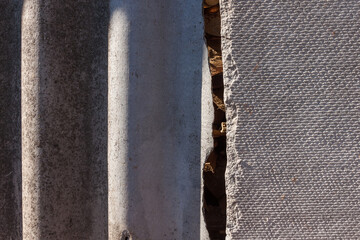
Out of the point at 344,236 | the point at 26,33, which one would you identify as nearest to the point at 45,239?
the point at 26,33

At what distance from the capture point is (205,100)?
3.54 ft

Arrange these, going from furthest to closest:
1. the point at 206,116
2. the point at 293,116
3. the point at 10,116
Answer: the point at 10,116, the point at 206,116, the point at 293,116

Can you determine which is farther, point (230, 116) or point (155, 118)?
point (155, 118)

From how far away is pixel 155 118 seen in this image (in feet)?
3.55

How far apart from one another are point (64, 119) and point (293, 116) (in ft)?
2.32

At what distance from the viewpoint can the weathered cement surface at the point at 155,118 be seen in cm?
104

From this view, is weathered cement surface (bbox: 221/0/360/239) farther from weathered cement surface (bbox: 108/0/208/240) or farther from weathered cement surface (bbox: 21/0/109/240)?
weathered cement surface (bbox: 21/0/109/240)

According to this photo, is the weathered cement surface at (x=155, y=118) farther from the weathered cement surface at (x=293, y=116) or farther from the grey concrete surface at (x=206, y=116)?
the weathered cement surface at (x=293, y=116)

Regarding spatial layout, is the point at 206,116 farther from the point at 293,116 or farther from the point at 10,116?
the point at 10,116

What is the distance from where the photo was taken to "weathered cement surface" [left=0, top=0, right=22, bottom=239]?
1205mm

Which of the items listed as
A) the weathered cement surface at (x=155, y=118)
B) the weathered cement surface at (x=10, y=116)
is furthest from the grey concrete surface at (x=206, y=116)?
the weathered cement surface at (x=10, y=116)

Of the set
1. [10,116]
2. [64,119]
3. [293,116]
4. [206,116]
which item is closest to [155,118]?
[206,116]

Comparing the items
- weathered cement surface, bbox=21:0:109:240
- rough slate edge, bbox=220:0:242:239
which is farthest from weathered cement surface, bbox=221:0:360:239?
weathered cement surface, bbox=21:0:109:240

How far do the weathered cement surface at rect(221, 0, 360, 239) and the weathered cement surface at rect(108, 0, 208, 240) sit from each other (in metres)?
0.17
